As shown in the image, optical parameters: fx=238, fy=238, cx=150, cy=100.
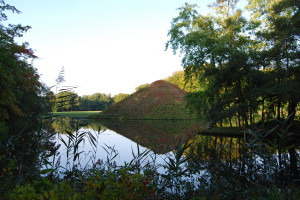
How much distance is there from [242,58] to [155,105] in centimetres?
2852

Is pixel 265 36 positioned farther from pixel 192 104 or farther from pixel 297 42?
pixel 192 104

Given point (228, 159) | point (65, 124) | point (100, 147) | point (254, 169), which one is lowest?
point (100, 147)

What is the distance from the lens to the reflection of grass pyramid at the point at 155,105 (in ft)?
130

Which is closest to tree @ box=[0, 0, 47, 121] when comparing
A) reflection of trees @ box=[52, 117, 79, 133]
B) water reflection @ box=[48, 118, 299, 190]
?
reflection of trees @ box=[52, 117, 79, 133]

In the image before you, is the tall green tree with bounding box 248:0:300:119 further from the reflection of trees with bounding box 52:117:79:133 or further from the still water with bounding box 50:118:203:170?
the reflection of trees with bounding box 52:117:79:133

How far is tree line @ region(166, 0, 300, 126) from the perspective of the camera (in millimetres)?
13758

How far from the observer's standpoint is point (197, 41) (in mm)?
17328

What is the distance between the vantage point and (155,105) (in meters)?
42.7

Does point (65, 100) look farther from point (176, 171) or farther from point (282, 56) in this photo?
point (282, 56)

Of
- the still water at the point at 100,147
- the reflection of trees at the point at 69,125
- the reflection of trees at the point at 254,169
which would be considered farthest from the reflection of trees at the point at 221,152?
the reflection of trees at the point at 69,125

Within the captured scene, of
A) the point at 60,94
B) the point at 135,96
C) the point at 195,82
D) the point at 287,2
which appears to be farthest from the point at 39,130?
the point at 135,96

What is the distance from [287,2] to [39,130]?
16060mm

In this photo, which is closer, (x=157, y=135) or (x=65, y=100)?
(x=65, y=100)

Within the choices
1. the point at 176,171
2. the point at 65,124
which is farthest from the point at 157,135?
the point at 176,171
